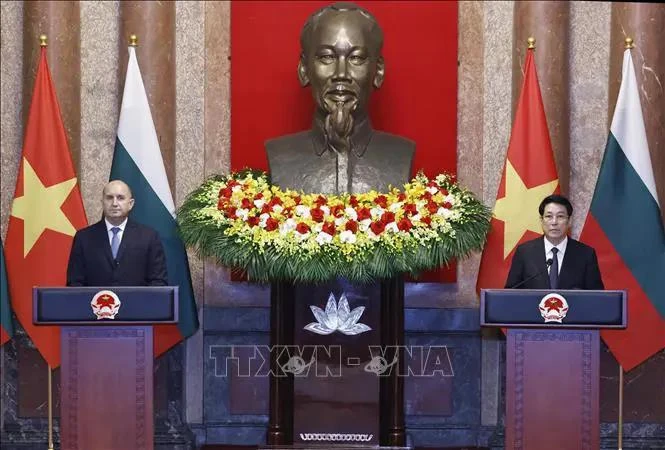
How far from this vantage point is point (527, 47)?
24.2ft

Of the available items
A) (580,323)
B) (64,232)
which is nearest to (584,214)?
(580,323)

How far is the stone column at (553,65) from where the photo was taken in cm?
739

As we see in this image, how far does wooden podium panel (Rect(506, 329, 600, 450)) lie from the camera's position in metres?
5.54

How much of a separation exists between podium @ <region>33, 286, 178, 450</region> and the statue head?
1.73 metres

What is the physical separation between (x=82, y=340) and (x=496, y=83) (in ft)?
11.1

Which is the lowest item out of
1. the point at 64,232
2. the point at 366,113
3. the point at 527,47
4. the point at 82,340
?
the point at 82,340

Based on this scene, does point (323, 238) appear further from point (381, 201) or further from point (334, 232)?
point (381, 201)

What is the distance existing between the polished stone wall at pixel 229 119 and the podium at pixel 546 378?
1809mm

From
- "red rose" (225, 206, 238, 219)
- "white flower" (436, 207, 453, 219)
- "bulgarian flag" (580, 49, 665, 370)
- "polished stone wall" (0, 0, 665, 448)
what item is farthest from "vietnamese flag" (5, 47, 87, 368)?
"bulgarian flag" (580, 49, 665, 370)

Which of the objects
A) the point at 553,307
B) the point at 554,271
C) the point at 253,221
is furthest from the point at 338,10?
the point at 553,307

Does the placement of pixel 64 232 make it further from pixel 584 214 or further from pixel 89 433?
pixel 584 214

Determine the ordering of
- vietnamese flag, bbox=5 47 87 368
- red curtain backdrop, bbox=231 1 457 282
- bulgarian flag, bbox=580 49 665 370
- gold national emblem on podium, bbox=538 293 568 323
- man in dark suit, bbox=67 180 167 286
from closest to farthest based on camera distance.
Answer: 1. gold national emblem on podium, bbox=538 293 568 323
2. man in dark suit, bbox=67 180 167 286
3. bulgarian flag, bbox=580 49 665 370
4. vietnamese flag, bbox=5 47 87 368
5. red curtain backdrop, bbox=231 1 457 282

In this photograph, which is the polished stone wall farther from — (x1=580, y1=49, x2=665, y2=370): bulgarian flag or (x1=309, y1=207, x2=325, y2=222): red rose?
(x1=309, y1=207, x2=325, y2=222): red rose

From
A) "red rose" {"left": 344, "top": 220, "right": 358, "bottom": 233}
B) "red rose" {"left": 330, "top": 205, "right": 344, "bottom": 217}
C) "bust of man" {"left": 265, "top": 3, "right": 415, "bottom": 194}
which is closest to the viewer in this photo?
"red rose" {"left": 344, "top": 220, "right": 358, "bottom": 233}
